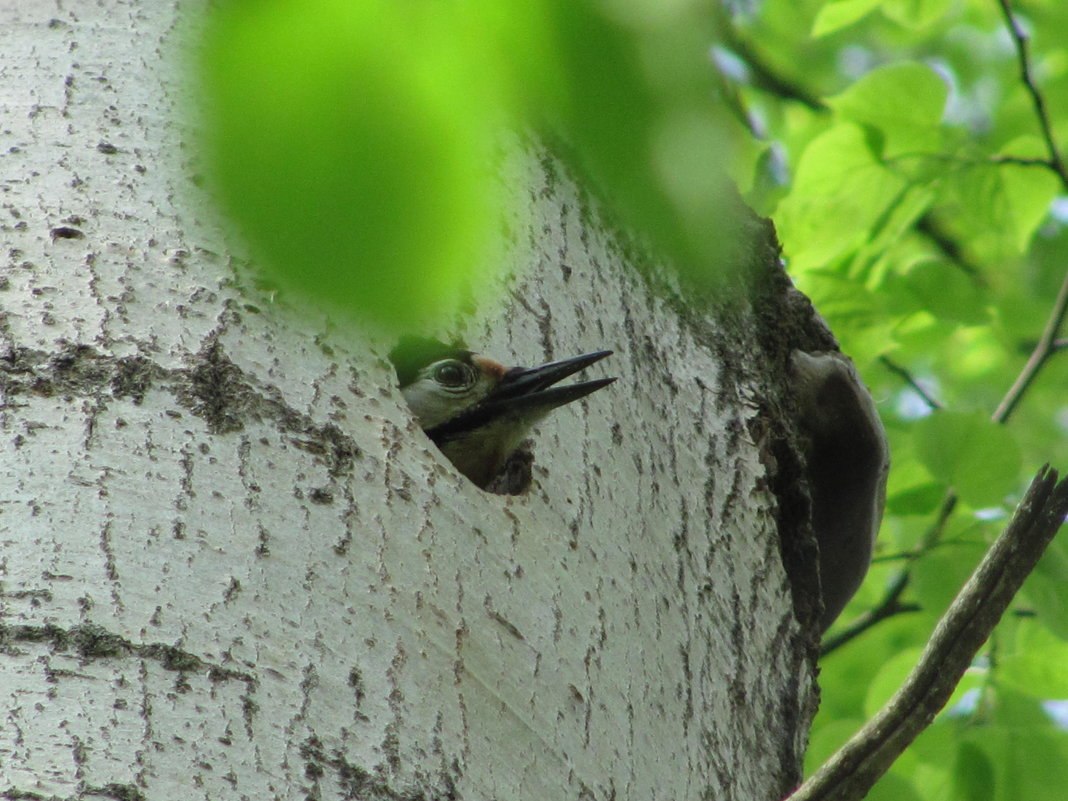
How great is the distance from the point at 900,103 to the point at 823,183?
289mm

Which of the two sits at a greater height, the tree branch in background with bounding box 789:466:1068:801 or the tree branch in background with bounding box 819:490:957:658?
the tree branch in background with bounding box 789:466:1068:801

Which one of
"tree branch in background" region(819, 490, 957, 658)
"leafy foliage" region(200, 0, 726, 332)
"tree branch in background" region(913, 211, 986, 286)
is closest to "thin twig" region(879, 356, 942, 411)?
"tree branch in background" region(819, 490, 957, 658)

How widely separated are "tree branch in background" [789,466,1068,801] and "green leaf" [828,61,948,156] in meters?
1.73

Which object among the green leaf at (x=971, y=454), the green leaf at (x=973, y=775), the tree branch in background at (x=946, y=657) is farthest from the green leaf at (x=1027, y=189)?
the tree branch in background at (x=946, y=657)

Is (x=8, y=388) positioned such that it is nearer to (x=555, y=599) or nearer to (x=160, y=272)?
(x=160, y=272)

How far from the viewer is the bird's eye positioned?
249 centimetres

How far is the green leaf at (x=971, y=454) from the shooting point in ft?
9.76

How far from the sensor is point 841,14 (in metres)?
3.31

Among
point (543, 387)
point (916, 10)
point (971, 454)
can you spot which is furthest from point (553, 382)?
point (916, 10)

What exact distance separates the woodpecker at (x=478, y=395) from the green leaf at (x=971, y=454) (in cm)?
113

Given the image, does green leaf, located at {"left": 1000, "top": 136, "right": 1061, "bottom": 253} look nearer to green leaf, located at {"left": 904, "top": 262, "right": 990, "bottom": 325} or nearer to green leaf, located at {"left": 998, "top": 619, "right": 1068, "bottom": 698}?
green leaf, located at {"left": 904, "top": 262, "right": 990, "bottom": 325}

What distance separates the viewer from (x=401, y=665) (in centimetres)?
142

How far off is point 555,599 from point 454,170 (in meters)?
0.91

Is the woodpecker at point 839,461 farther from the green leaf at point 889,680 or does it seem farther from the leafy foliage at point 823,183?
the green leaf at point 889,680
